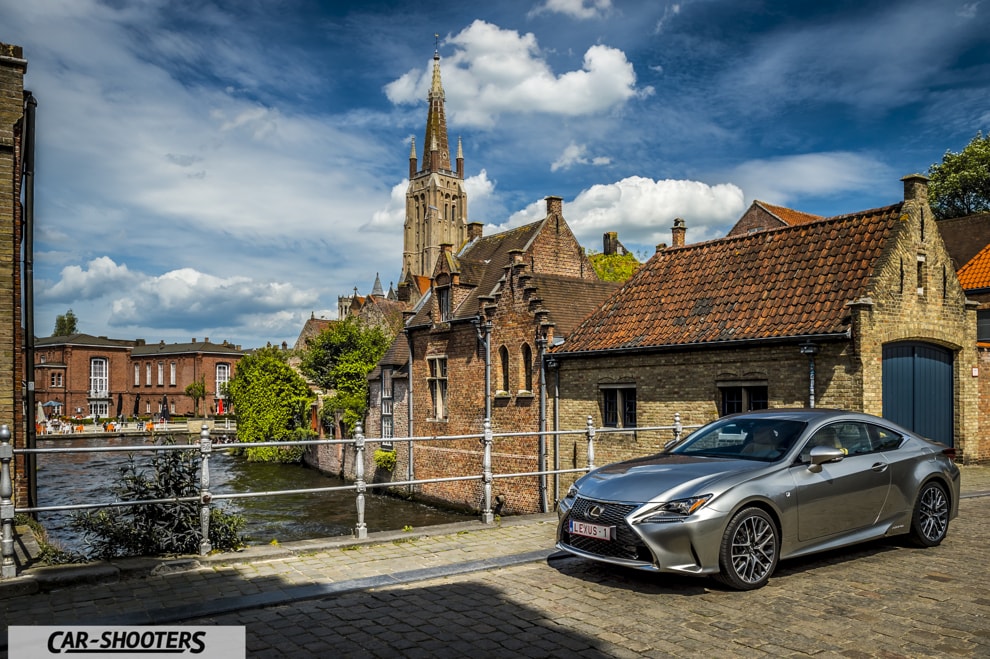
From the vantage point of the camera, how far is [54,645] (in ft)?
13.5

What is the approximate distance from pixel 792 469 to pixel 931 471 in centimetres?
222

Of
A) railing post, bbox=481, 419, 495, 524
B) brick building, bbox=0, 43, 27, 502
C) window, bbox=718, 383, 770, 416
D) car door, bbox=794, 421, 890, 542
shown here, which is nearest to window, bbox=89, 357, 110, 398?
window, bbox=718, 383, 770, 416

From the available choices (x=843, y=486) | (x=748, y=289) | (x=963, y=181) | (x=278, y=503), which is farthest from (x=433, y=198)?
(x=843, y=486)

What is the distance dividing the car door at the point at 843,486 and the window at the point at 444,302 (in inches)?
859

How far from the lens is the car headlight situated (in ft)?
21.0

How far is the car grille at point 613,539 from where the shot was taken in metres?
6.47

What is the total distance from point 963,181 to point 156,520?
148 ft

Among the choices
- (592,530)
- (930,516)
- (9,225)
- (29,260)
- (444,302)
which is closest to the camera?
(592,530)

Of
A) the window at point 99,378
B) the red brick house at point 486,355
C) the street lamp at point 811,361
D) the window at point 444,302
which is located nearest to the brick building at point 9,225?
the street lamp at point 811,361

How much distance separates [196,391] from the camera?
75188 mm

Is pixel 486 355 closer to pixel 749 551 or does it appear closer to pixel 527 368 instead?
pixel 527 368

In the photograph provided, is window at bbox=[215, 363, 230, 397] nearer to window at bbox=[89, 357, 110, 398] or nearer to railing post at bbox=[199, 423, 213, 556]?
window at bbox=[89, 357, 110, 398]

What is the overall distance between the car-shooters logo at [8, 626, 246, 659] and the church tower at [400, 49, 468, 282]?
99242 millimetres

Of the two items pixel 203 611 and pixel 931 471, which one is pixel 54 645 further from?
pixel 931 471
